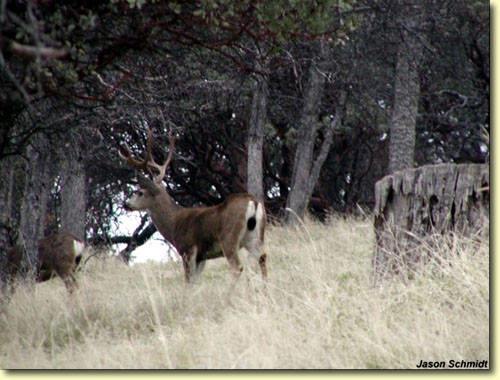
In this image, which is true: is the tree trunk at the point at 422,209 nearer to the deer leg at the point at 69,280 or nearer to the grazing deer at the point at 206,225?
the grazing deer at the point at 206,225

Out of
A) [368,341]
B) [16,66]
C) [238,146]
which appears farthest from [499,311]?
[238,146]

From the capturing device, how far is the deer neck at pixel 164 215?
34.7 ft

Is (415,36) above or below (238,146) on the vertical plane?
above

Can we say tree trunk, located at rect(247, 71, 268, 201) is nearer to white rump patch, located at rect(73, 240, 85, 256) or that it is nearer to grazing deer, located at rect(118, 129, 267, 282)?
grazing deer, located at rect(118, 129, 267, 282)

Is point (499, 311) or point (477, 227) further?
point (477, 227)

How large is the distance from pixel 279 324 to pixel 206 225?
3.49 m

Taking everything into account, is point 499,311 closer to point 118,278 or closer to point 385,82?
point 118,278

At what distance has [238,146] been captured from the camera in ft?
56.8

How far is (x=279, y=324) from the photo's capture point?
623 cm

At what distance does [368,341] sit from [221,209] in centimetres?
411

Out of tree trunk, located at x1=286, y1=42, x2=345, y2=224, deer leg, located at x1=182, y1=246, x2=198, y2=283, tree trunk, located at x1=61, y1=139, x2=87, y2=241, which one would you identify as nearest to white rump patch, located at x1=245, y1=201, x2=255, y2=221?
deer leg, located at x1=182, y1=246, x2=198, y2=283

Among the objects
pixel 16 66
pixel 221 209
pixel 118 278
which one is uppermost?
pixel 16 66

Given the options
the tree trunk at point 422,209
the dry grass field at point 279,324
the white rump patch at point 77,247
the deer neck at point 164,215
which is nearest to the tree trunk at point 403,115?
the deer neck at point 164,215

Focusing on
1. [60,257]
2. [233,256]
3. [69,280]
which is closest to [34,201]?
[60,257]
